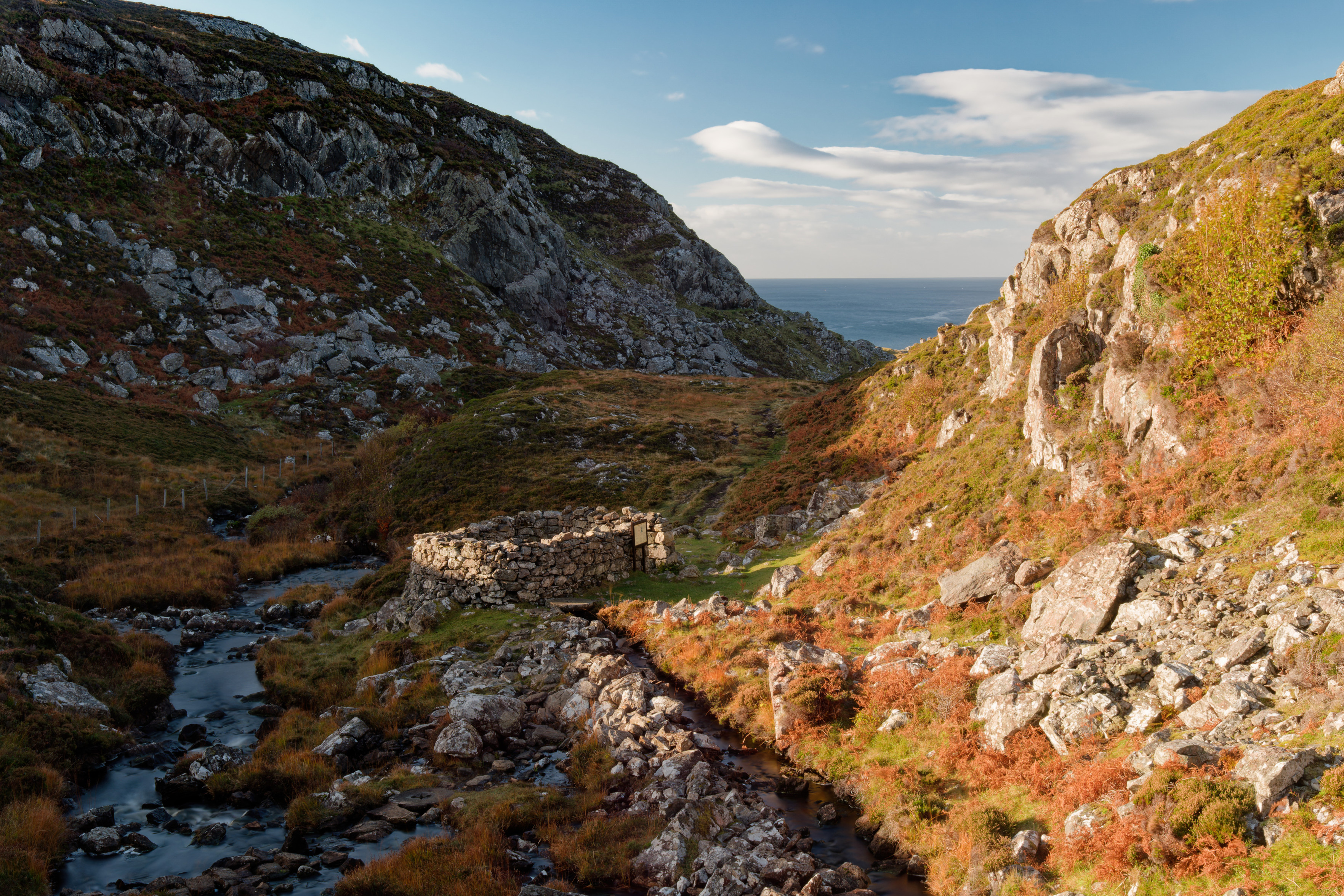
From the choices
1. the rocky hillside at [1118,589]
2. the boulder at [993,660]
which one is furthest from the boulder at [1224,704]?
the boulder at [993,660]

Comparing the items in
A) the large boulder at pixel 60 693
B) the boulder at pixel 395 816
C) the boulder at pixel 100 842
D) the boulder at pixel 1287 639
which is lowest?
the boulder at pixel 100 842

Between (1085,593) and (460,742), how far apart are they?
13908mm

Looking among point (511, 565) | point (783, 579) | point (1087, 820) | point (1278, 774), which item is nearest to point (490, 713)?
point (511, 565)

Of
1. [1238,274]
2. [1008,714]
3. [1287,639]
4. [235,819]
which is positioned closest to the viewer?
[1287,639]

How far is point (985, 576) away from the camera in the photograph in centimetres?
1747

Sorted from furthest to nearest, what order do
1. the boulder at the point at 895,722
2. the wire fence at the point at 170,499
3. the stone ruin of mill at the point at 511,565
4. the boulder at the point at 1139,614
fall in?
the wire fence at the point at 170,499 < the stone ruin of mill at the point at 511,565 < the boulder at the point at 895,722 < the boulder at the point at 1139,614

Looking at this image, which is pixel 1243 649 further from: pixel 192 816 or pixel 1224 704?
pixel 192 816

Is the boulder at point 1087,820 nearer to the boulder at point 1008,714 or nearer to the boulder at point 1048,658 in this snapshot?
the boulder at point 1008,714

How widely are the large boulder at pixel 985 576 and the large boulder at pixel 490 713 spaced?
36.3 ft

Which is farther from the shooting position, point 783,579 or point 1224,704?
point 783,579

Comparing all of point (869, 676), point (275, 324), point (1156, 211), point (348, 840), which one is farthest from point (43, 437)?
point (1156, 211)

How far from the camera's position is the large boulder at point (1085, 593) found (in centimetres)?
1382

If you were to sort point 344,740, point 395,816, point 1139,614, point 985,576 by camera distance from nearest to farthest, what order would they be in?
point 1139,614, point 395,816, point 344,740, point 985,576

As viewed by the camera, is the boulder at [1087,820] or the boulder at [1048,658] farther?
the boulder at [1048,658]
